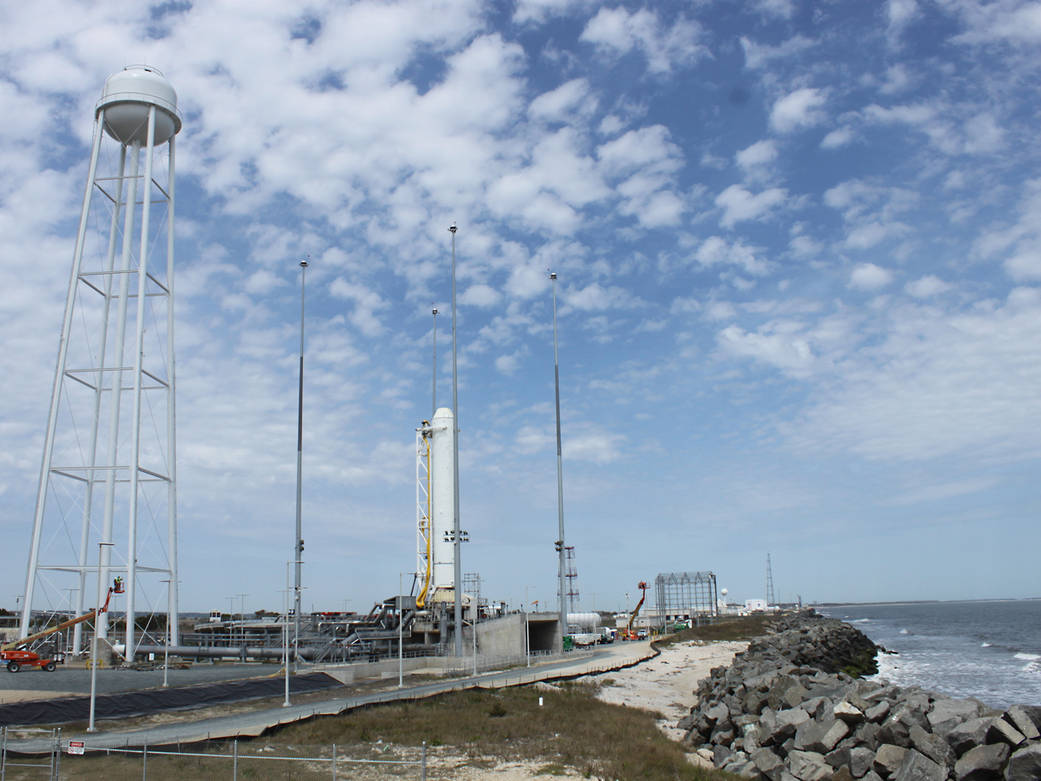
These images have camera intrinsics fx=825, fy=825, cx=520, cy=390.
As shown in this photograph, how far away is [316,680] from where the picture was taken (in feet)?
107

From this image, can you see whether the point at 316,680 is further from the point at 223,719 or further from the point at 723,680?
the point at 723,680

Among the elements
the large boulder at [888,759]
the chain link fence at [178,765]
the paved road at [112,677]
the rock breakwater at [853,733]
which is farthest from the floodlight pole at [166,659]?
the large boulder at [888,759]

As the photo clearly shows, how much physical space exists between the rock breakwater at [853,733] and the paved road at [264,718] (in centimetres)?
866

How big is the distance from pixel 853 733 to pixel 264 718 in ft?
54.2

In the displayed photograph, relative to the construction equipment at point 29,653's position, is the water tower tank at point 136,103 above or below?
above

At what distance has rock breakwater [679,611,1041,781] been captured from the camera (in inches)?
707

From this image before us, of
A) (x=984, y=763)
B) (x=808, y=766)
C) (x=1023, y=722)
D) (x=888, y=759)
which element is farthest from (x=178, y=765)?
(x=1023, y=722)

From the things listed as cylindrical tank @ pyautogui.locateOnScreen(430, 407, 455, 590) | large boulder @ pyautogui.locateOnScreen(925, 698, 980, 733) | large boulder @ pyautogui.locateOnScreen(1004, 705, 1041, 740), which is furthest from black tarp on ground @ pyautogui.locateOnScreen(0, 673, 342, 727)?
large boulder @ pyautogui.locateOnScreen(1004, 705, 1041, 740)

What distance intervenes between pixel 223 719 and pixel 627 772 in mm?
12629

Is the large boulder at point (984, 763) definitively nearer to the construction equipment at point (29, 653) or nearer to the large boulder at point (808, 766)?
the large boulder at point (808, 766)

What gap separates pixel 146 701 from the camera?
84.9 feet

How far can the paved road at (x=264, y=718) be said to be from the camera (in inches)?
790

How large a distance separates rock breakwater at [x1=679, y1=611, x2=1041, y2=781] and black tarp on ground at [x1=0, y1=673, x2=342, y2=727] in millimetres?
14909

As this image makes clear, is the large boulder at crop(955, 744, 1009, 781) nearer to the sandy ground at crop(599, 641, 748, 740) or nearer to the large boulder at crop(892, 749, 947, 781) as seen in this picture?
the large boulder at crop(892, 749, 947, 781)
